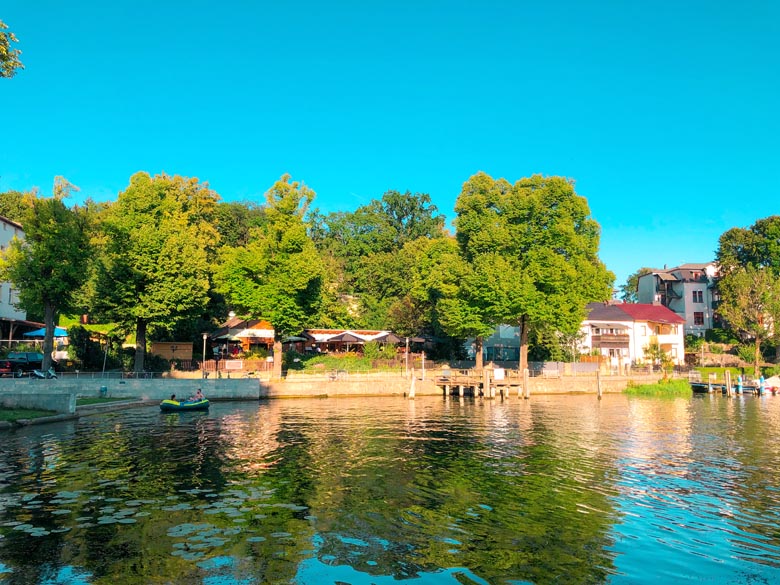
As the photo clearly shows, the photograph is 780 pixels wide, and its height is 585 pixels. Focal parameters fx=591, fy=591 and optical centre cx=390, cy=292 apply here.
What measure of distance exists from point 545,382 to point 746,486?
39.3m

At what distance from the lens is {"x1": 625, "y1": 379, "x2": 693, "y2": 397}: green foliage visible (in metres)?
58.6

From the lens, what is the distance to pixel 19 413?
104 ft

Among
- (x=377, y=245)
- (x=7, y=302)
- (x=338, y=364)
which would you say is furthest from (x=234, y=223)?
(x=338, y=364)

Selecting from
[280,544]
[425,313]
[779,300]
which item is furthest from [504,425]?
[779,300]

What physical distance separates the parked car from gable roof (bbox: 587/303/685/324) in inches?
2463

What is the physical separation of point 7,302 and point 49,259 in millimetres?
23012

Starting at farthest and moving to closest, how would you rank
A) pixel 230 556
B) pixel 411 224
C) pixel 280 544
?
pixel 411 224
pixel 280 544
pixel 230 556

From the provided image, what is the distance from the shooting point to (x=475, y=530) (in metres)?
14.2

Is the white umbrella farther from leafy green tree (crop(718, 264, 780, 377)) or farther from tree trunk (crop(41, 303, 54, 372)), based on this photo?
tree trunk (crop(41, 303, 54, 372))

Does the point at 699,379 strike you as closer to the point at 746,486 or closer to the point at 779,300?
the point at 779,300

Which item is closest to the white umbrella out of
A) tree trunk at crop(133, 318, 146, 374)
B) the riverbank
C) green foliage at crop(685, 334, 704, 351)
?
the riverbank

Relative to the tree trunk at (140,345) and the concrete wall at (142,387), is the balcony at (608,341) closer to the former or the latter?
the concrete wall at (142,387)

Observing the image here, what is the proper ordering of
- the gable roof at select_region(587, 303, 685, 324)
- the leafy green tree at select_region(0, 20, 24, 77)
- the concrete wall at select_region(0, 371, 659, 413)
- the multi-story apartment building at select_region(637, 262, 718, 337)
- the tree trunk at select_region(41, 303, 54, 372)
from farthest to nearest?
the multi-story apartment building at select_region(637, 262, 718, 337) → the gable roof at select_region(587, 303, 685, 324) → the tree trunk at select_region(41, 303, 54, 372) → the concrete wall at select_region(0, 371, 659, 413) → the leafy green tree at select_region(0, 20, 24, 77)

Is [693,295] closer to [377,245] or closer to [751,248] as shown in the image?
[751,248]
